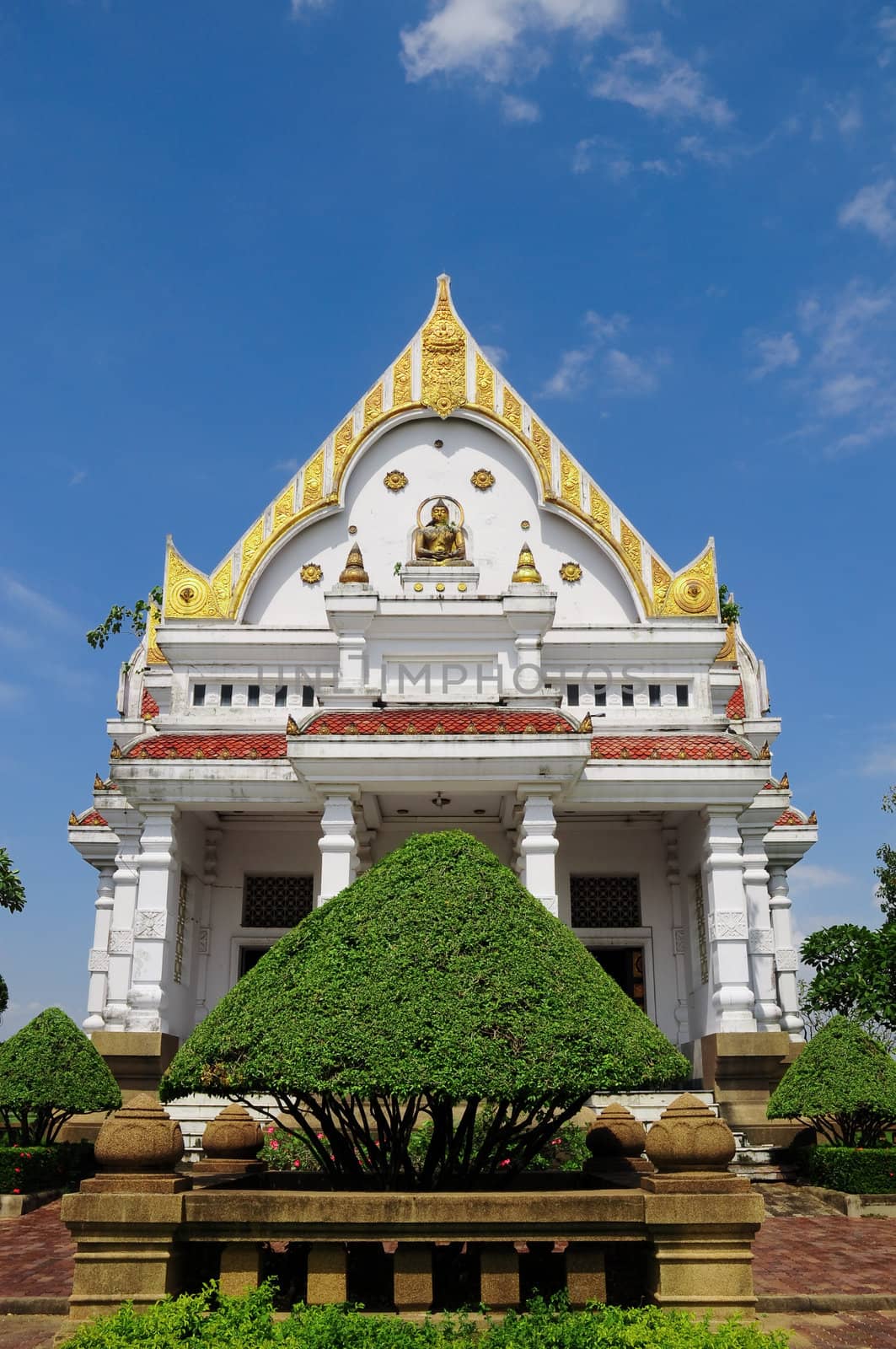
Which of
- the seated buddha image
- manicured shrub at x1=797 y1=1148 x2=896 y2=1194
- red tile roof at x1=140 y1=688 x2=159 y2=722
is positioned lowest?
manicured shrub at x1=797 y1=1148 x2=896 y2=1194

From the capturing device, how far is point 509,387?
2322cm

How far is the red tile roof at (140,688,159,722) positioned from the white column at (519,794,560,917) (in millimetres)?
A: 8555

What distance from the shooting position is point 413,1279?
6613mm

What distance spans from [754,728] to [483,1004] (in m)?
17.8

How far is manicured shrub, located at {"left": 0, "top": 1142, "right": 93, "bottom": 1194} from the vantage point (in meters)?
13.7

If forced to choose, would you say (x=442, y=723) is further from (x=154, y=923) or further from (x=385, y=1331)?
(x=385, y=1331)

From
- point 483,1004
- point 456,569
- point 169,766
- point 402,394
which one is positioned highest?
point 402,394

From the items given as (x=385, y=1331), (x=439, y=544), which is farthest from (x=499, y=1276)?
(x=439, y=544)

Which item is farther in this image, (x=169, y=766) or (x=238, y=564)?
(x=238, y=564)

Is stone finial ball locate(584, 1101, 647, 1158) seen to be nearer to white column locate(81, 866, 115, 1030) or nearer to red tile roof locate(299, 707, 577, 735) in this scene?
red tile roof locate(299, 707, 577, 735)

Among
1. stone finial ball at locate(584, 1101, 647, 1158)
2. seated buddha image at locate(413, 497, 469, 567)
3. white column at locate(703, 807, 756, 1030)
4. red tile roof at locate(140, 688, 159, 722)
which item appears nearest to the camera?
stone finial ball at locate(584, 1101, 647, 1158)

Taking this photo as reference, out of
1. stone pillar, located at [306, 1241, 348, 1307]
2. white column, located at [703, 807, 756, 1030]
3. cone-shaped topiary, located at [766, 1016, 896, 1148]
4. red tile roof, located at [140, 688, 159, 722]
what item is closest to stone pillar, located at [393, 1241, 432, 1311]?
stone pillar, located at [306, 1241, 348, 1307]

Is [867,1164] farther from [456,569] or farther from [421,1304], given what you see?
[456,569]

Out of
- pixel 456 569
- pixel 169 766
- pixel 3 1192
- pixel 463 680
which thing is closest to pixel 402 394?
pixel 456 569
